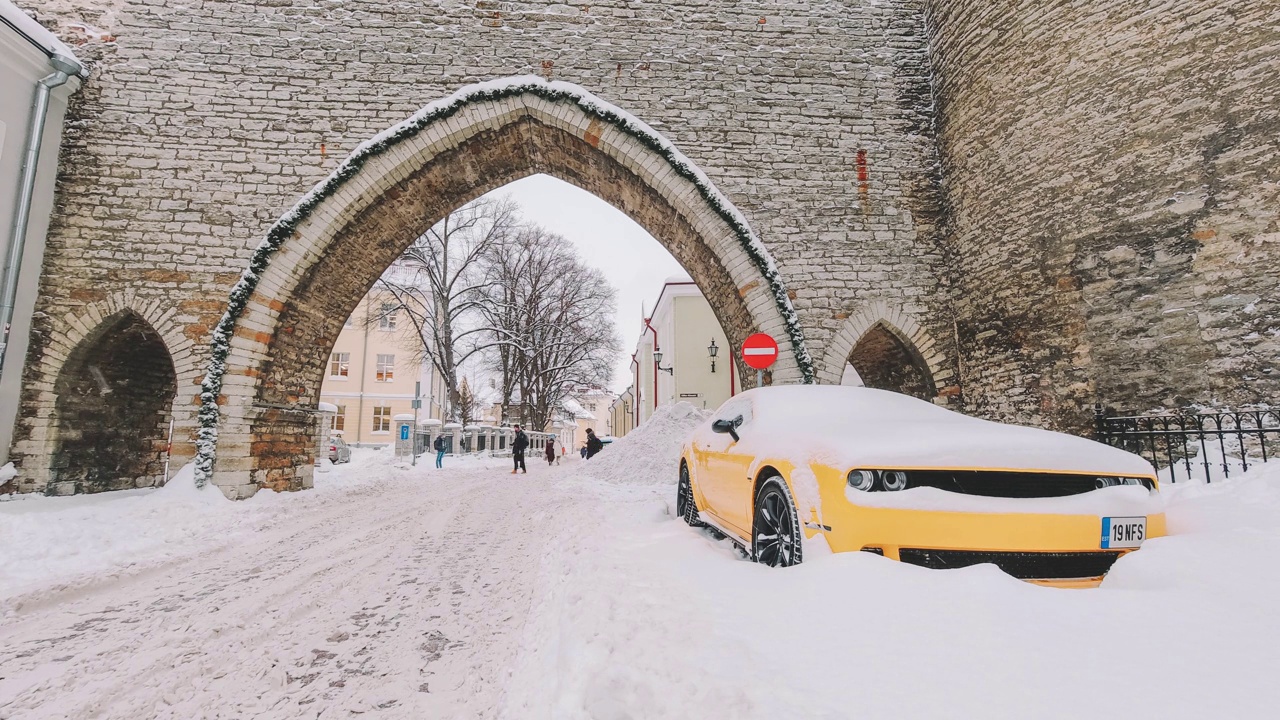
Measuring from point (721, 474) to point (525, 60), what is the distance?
847 cm

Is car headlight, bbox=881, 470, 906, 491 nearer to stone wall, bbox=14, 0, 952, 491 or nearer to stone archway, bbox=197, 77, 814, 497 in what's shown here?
stone archway, bbox=197, 77, 814, 497

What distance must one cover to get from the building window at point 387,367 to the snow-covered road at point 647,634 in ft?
99.0

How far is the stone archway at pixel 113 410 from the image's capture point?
8188mm

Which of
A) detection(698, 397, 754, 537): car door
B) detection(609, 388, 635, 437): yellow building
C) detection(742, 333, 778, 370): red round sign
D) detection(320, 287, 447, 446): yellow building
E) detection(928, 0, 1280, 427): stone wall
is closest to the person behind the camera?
detection(698, 397, 754, 537): car door

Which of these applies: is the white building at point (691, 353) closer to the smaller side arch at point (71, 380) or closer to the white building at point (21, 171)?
the smaller side arch at point (71, 380)

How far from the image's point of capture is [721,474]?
411 centimetres

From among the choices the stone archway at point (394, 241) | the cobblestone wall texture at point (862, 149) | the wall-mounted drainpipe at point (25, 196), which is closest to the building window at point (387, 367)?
the stone archway at point (394, 241)

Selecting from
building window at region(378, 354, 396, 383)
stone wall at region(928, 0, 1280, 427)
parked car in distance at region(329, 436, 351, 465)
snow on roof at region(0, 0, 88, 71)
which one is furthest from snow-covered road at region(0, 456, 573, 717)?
building window at region(378, 354, 396, 383)

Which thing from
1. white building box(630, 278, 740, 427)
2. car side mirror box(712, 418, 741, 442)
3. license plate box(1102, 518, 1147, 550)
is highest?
white building box(630, 278, 740, 427)

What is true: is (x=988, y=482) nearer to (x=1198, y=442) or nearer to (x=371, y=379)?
(x=1198, y=442)

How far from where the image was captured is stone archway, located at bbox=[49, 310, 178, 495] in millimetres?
8188

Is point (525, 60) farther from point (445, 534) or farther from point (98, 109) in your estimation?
point (445, 534)

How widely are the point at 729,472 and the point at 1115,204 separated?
6590mm

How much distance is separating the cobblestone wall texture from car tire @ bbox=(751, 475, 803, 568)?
6.06 meters
